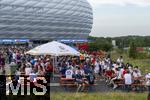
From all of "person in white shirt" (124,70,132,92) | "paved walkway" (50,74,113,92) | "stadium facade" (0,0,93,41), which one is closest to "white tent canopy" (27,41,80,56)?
"paved walkway" (50,74,113,92)

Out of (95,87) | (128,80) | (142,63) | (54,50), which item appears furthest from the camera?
(142,63)

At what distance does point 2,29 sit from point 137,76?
82587 millimetres

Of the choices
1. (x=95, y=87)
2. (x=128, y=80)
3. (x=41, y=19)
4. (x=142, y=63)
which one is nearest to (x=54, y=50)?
(x=95, y=87)

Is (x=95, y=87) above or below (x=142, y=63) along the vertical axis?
above

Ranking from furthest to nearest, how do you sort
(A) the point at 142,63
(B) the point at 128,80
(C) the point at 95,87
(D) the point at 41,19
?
(D) the point at 41,19, (A) the point at 142,63, (C) the point at 95,87, (B) the point at 128,80

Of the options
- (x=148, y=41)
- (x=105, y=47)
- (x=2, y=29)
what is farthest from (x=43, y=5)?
(x=105, y=47)

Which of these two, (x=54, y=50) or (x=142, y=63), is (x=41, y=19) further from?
(x=54, y=50)

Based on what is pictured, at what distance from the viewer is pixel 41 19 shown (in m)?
110

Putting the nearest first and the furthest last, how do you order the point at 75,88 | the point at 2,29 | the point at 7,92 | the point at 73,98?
the point at 7,92 < the point at 73,98 < the point at 75,88 < the point at 2,29

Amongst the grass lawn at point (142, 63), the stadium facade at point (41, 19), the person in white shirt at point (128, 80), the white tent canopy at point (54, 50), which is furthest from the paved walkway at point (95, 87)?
the stadium facade at point (41, 19)

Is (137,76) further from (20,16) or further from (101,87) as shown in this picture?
(20,16)

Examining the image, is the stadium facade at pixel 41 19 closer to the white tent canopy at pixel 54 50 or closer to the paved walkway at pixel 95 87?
the white tent canopy at pixel 54 50

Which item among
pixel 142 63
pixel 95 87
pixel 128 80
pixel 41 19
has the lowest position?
pixel 142 63

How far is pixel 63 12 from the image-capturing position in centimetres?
11612
